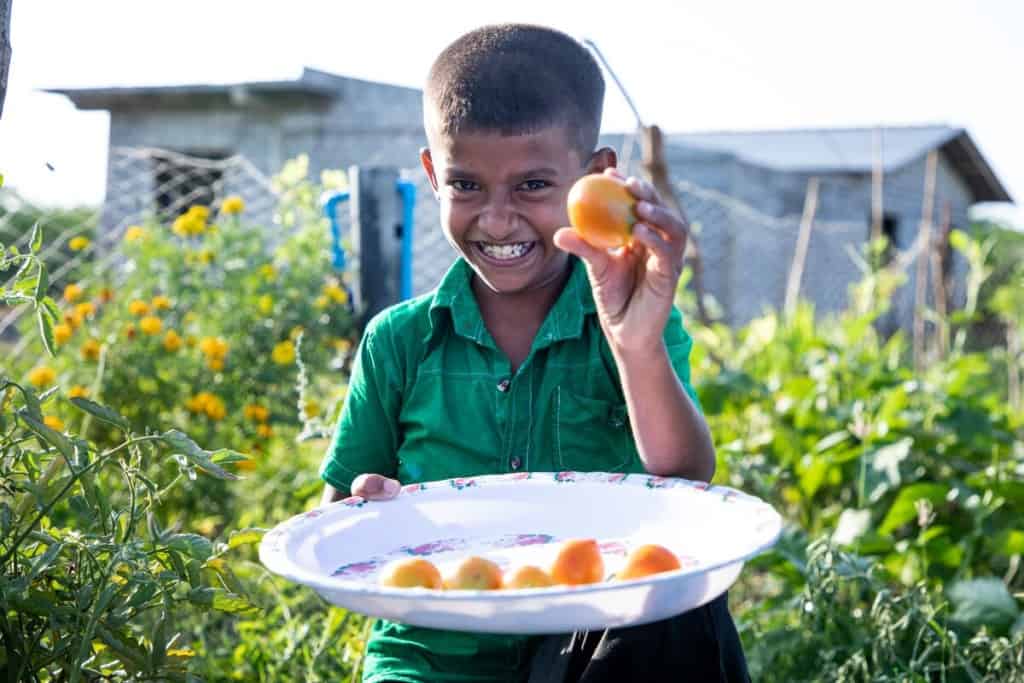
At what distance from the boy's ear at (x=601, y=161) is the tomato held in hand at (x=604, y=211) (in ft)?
1.36

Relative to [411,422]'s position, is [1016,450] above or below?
below

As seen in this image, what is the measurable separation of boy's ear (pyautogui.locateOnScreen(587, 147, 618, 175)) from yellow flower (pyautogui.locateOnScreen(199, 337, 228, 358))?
6.41ft

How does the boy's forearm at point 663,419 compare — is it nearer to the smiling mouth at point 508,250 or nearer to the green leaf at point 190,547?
the smiling mouth at point 508,250

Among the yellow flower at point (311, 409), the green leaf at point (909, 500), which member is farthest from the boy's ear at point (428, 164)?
the green leaf at point (909, 500)

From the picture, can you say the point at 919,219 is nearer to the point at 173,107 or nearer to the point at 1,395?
the point at 173,107

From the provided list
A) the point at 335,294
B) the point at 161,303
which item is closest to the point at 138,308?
the point at 161,303

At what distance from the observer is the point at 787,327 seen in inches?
193

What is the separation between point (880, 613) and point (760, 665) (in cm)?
26

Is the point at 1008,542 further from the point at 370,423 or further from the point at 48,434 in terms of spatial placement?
the point at 48,434

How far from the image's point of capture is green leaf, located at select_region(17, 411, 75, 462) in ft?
4.28

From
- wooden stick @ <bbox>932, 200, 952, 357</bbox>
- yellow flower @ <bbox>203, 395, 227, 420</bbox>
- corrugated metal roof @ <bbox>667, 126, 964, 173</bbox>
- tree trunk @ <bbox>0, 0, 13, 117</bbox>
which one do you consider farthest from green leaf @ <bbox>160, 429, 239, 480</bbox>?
corrugated metal roof @ <bbox>667, 126, 964, 173</bbox>

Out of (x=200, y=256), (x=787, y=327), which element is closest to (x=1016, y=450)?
(x=787, y=327)

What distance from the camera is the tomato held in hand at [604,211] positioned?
1334mm

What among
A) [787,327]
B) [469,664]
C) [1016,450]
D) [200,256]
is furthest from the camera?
[787,327]
